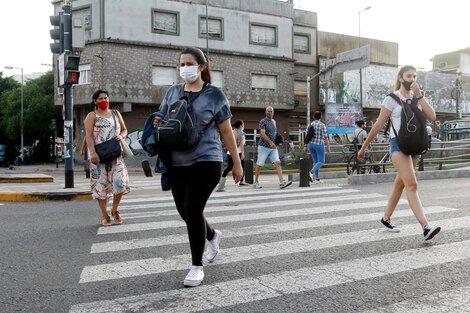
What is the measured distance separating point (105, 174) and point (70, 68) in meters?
5.32

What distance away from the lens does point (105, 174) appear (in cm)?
644

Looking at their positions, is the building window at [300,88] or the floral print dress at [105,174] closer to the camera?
the floral print dress at [105,174]

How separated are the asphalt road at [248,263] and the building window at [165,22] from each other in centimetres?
2361

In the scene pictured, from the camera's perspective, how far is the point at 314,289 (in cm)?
367

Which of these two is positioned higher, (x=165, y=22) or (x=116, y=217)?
(x=165, y=22)

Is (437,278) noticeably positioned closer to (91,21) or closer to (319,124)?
(319,124)

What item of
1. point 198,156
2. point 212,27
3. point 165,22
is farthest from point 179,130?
point 212,27

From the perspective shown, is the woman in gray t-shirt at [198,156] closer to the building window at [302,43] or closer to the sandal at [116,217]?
the sandal at [116,217]

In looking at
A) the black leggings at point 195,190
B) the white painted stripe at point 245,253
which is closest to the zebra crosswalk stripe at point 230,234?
the white painted stripe at point 245,253

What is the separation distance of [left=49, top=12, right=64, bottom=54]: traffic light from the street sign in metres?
16.4

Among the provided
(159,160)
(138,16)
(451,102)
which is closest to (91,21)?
(138,16)

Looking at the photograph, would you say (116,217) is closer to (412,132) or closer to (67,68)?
(412,132)

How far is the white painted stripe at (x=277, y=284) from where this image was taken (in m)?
3.35

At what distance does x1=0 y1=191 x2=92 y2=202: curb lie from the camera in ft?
Result: 32.1
